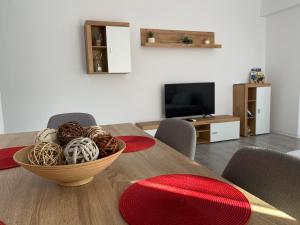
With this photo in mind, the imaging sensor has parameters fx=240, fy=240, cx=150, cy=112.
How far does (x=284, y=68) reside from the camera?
428cm

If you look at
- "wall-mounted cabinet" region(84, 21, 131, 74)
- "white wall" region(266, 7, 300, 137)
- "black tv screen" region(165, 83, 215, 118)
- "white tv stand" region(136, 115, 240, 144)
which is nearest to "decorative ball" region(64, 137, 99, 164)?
"wall-mounted cabinet" region(84, 21, 131, 74)

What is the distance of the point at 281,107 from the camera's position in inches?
173

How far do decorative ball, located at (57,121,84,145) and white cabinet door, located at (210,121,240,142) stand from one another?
3204mm

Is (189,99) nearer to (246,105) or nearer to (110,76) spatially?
(246,105)

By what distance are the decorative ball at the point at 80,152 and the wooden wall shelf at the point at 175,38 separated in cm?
304

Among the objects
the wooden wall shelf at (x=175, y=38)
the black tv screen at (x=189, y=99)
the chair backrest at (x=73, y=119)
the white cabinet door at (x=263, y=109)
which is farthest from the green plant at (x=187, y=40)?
the chair backrest at (x=73, y=119)

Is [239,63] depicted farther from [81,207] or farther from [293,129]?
[81,207]

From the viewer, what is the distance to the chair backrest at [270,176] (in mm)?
794

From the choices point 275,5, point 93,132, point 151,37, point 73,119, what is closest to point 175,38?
point 151,37

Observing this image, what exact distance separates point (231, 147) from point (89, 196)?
3.25 meters

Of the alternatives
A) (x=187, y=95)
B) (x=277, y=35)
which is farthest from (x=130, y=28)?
(x=277, y=35)

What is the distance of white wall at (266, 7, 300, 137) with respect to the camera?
4062 millimetres

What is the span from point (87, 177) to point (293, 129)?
4322 millimetres

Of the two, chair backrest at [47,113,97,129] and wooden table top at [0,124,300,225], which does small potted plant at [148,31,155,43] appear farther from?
wooden table top at [0,124,300,225]
